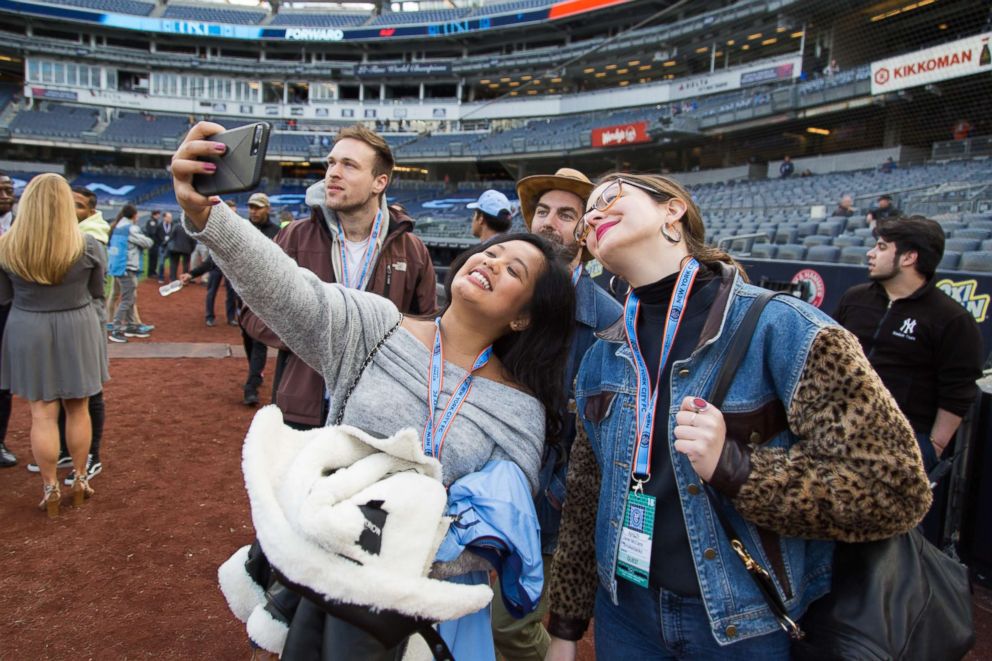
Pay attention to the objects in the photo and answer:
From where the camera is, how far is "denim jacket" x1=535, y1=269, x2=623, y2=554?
1.85 meters

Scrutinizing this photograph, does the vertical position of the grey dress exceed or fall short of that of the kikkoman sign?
it falls short

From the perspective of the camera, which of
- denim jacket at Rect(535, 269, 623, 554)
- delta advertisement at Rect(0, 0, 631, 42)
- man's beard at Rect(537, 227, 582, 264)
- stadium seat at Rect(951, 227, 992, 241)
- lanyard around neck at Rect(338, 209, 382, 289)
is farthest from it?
delta advertisement at Rect(0, 0, 631, 42)

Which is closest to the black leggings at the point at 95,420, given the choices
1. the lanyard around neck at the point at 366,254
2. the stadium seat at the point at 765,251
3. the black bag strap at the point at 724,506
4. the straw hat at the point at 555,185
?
the lanyard around neck at the point at 366,254

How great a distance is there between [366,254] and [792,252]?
8.53 metres

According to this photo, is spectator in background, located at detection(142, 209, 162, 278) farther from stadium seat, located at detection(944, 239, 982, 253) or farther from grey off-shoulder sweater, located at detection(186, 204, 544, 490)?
stadium seat, located at detection(944, 239, 982, 253)

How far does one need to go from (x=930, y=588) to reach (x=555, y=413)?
92 centimetres

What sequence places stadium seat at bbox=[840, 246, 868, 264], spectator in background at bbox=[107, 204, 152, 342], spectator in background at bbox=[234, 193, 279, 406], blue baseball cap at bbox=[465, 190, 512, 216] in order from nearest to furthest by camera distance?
1. blue baseball cap at bbox=[465, 190, 512, 216]
2. spectator in background at bbox=[234, 193, 279, 406]
3. stadium seat at bbox=[840, 246, 868, 264]
4. spectator in background at bbox=[107, 204, 152, 342]

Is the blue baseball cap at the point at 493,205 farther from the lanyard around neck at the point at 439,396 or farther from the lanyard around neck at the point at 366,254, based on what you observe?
the lanyard around neck at the point at 439,396

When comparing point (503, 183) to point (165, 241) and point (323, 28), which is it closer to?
point (323, 28)

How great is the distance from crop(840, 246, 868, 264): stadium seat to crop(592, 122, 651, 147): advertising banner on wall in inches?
966

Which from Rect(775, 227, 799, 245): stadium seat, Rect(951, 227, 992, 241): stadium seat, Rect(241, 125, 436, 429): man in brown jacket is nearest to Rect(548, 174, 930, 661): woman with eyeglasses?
Rect(241, 125, 436, 429): man in brown jacket

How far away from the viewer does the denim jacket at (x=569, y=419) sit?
1.85 metres

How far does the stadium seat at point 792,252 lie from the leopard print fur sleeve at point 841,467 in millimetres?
8828

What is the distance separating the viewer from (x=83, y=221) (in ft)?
Result: 15.7
